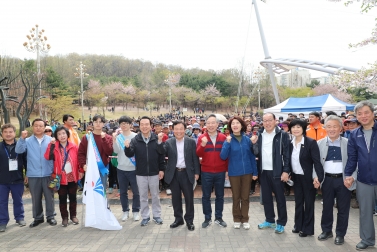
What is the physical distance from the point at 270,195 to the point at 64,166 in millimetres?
3511

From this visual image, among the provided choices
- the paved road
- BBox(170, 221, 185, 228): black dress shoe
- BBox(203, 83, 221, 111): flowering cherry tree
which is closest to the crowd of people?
BBox(170, 221, 185, 228): black dress shoe

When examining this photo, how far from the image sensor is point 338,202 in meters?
3.96

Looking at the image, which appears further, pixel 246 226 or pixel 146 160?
pixel 146 160

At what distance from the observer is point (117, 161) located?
5086 millimetres

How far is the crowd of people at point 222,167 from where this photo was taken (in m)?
3.83

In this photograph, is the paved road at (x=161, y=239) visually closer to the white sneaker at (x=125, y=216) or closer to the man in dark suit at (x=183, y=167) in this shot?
the white sneaker at (x=125, y=216)

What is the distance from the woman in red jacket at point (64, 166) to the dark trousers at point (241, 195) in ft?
8.89

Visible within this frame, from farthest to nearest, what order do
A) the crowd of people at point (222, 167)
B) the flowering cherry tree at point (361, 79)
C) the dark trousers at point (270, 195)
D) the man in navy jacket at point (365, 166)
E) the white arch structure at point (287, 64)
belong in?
the white arch structure at point (287, 64)
the flowering cherry tree at point (361, 79)
the dark trousers at point (270, 195)
the crowd of people at point (222, 167)
the man in navy jacket at point (365, 166)

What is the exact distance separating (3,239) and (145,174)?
2.38 m

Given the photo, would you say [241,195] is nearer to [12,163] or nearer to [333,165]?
[333,165]

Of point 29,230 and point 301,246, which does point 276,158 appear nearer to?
point 301,246

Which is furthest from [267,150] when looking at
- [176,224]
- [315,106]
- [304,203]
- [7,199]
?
[315,106]

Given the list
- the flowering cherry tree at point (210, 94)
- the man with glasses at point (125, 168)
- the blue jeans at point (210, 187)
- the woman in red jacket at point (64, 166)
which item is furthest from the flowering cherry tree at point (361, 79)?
the flowering cherry tree at point (210, 94)

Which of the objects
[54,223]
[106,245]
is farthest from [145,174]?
[54,223]
